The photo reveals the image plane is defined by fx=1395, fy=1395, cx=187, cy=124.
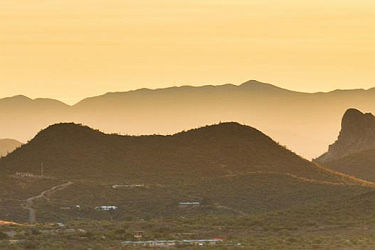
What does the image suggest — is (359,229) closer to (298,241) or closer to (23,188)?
(298,241)

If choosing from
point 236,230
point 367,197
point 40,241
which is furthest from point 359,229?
point 40,241

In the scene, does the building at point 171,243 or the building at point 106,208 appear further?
the building at point 106,208

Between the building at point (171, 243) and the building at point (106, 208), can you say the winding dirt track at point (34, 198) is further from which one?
the building at point (171, 243)

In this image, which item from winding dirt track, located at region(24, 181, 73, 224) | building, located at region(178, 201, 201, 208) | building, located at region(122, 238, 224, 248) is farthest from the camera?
building, located at region(178, 201, 201, 208)

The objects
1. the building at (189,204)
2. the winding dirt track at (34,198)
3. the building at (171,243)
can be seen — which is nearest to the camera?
the building at (171,243)

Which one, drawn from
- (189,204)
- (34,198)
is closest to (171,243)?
(189,204)

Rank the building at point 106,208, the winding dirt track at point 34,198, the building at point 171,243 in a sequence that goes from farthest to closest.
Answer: the building at point 106,208 < the winding dirt track at point 34,198 < the building at point 171,243

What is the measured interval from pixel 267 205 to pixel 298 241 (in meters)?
69.6

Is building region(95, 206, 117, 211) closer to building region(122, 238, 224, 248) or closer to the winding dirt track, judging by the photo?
the winding dirt track

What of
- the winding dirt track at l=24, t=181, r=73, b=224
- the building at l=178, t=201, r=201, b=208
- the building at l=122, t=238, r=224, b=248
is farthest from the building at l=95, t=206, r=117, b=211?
the building at l=122, t=238, r=224, b=248

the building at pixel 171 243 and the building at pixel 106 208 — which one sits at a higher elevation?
the building at pixel 106 208

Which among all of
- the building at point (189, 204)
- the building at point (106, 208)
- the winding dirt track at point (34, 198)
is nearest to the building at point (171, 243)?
the winding dirt track at point (34, 198)

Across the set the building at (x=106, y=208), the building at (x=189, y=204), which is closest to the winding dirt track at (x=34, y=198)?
the building at (x=106, y=208)

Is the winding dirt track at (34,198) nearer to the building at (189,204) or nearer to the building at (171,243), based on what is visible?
the building at (189,204)
